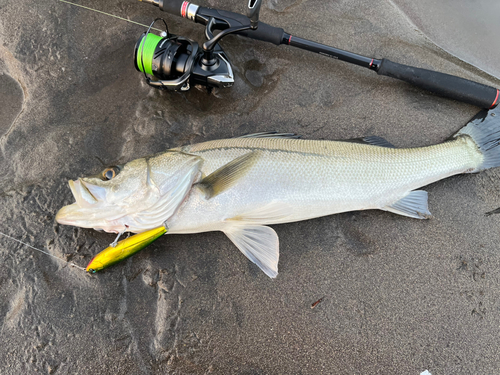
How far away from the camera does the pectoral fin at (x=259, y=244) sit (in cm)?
209

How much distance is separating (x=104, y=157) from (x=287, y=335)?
209 cm

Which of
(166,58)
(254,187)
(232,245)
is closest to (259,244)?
(232,245)

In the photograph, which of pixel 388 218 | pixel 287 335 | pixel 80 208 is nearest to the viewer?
pixel 80 208

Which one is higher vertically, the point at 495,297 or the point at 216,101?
the point at 216,101

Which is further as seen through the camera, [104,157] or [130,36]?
[130,36]

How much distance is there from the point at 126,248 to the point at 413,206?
221cm

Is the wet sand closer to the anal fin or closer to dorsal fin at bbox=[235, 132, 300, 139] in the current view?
the anal fin

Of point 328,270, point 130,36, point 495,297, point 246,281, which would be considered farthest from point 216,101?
point 495,297

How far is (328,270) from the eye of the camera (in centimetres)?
222

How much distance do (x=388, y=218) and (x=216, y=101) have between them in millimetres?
1804

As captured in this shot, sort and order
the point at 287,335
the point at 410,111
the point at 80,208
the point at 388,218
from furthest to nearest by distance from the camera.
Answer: the point at 410,111 → the point at 388,218 → the point at 287,335 → the point at 80,208

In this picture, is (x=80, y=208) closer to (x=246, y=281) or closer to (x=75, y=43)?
(x=246, y=281)

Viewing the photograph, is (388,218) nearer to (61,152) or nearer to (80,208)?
(80,208)

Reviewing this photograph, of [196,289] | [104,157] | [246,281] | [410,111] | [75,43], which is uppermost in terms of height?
[410,111]
